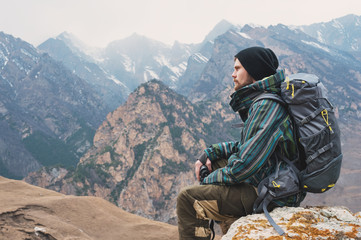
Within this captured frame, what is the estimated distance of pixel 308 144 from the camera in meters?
2.94

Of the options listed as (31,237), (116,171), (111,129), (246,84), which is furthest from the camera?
(111,129)

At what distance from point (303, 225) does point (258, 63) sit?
2.12 m

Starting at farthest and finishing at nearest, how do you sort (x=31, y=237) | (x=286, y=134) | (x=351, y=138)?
(x=351, y=138) → (x=31, y=237) → (x=286, y=134)

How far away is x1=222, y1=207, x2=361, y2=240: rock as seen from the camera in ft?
9.09

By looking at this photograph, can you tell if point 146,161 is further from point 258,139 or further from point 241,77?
point 258,139

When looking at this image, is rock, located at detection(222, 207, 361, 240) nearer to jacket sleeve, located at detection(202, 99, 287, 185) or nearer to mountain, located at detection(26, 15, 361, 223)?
jacket sleeve, located at detection(202, 99, 287, 185)

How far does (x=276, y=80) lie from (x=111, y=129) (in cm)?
12617

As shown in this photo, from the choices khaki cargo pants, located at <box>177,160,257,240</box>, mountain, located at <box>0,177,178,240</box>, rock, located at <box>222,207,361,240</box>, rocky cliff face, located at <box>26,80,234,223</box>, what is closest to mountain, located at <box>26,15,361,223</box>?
rocky cliff face, located at <box>26,80,234,223</box>

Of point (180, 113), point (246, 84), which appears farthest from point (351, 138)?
point (246, 84)

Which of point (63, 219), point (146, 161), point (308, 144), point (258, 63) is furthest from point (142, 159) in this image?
point (308, 144)

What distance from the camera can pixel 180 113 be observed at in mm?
133375

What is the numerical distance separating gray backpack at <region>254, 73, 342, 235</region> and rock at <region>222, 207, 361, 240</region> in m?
0.15

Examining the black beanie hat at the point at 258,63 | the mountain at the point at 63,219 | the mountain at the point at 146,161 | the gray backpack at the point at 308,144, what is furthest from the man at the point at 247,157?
the mountain at the point at 146,161

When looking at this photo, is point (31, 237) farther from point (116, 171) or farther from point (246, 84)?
point (116, 171)
